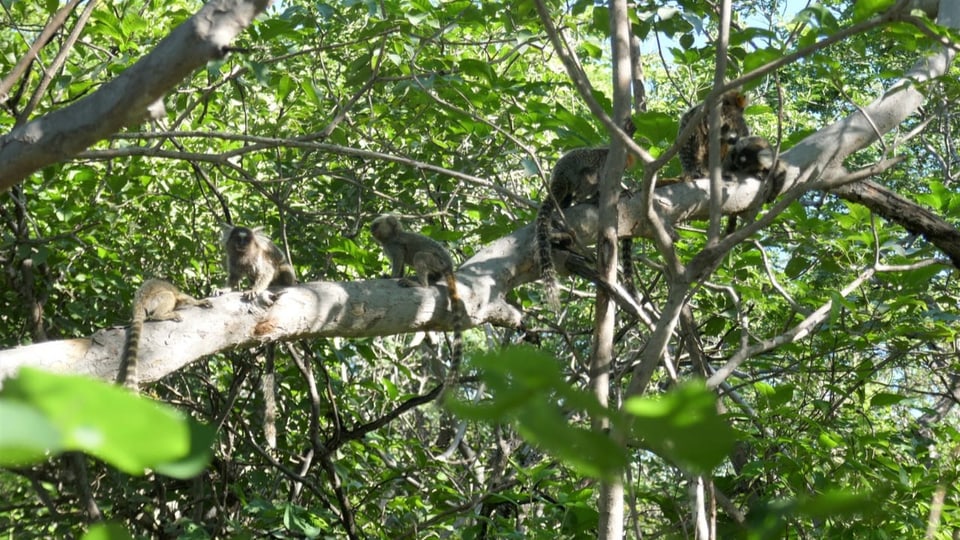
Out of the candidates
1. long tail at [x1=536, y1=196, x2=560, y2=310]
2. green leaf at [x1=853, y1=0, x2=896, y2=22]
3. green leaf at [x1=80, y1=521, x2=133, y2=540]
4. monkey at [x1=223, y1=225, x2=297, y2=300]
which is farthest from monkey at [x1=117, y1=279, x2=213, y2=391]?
green leaf at [x1=80, y1=521, x2=133, y2=540]

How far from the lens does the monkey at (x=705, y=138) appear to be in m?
7.82

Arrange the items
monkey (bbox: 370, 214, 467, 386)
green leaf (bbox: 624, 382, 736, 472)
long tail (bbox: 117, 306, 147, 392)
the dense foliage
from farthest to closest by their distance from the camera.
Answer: monkey (bbox: 370, 214, 467, 386)
the dense foliage
long tail (bbox: 117, 306, 147, 392)
green leaf (bbox: 624, 382, 736, 472)

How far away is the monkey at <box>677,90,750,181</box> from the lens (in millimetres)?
7824

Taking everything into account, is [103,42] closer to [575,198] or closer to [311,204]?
[311,204]

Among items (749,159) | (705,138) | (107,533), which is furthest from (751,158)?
(107,533)

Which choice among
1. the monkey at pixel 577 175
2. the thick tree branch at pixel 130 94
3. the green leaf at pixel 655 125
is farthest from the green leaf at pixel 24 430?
the monkey at pixel 577 175

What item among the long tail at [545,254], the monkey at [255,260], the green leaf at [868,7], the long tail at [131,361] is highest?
the monkey at [255,260]

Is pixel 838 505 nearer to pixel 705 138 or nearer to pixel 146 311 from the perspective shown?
pixel 146 311

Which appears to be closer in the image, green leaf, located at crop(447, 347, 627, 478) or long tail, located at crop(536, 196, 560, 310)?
green leaf, located at crop(447, 347, 627, 478)

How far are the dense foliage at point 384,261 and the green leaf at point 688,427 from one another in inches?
135

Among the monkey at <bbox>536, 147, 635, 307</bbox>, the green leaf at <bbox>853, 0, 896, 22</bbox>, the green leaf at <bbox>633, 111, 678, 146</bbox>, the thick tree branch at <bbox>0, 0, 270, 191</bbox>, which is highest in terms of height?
the monkey at <bbox>536, 147, 635, 307</bbox>

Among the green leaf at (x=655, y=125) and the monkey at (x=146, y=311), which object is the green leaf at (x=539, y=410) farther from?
the green leaf at (x=655, y=125)

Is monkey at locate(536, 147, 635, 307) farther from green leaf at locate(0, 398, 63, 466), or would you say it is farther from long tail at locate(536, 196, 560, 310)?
green leaf at locate(0, 398, 63, 466)

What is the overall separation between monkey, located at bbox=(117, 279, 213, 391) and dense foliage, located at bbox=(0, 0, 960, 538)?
650 mm
